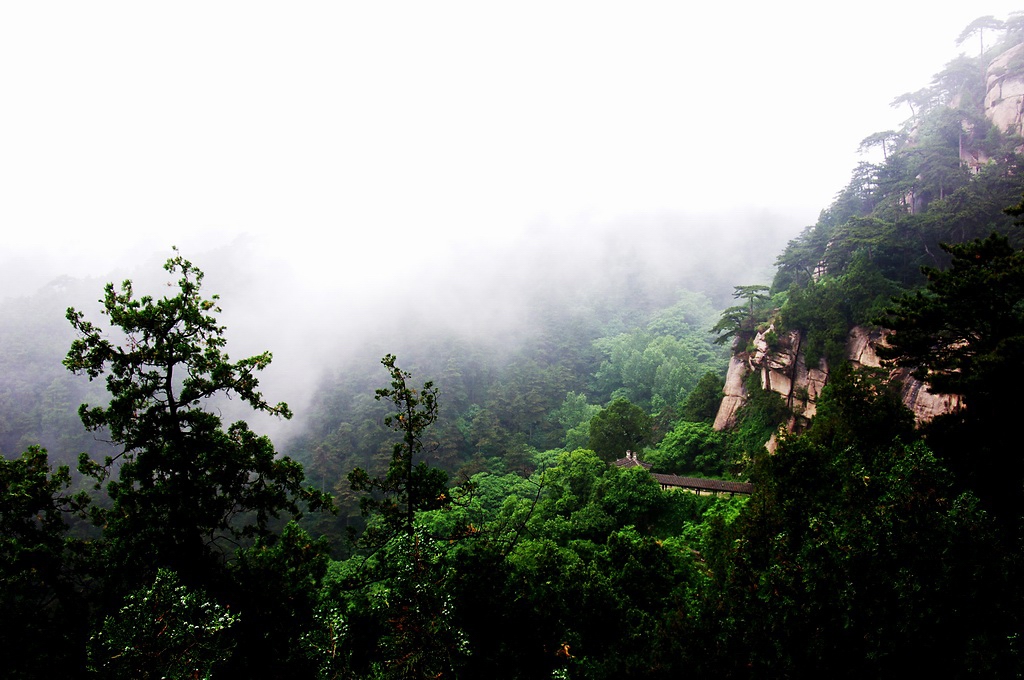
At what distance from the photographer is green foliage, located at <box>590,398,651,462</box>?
2964 cm

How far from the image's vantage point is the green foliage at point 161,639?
5.36 meters

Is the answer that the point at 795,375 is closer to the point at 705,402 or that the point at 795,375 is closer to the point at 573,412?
the point at 705,402

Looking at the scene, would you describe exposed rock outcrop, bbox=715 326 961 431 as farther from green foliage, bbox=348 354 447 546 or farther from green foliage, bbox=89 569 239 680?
green foliage, bbox=89 569 239 680

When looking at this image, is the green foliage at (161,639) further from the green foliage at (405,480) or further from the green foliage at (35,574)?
the green foliage at (405,480)

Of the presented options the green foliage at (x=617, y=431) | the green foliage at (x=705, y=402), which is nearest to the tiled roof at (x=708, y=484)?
the green foliage at (x=617, y=431)

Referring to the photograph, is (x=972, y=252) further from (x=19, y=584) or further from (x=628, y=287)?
(x=628, y=287)

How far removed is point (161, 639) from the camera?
5.54 metres

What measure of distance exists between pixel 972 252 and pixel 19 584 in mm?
21030

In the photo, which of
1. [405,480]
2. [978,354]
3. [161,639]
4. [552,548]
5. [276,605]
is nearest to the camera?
[161,639]

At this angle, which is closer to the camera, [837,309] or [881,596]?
[881,596]

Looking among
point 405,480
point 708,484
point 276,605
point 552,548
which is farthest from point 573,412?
point 276,605

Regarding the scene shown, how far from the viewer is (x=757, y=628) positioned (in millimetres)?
6750

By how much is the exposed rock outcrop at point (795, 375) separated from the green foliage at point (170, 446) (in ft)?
72.6

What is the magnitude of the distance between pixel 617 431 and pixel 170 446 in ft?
83.5
